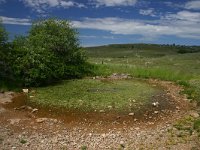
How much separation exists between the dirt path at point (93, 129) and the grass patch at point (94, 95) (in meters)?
1.46

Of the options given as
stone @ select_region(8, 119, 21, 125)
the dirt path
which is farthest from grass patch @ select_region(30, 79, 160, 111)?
stone @ select_region(8, 119, 21, 125)

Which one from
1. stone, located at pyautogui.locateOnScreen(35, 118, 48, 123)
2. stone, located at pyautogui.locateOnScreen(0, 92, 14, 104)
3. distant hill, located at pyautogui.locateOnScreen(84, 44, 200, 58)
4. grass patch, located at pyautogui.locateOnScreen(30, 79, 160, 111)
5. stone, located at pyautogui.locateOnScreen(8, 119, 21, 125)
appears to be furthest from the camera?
distant hill, located at pyautogui.locateOnScreen(84, 44, 200, 58)

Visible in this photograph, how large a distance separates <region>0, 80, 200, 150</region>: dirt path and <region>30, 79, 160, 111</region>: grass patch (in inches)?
57.5

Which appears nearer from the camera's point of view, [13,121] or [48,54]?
[13,121]

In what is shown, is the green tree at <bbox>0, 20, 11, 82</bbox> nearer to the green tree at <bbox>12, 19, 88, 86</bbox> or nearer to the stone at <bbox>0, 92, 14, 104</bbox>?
the green tree at <bbox>12, 19, 88, 86</bbox>

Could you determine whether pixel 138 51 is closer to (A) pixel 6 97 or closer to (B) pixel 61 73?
(B) pixel 61 73

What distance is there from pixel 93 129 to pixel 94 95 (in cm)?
834

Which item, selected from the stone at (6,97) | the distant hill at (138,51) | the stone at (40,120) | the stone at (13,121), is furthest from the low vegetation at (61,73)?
the distant hill at (138,51)

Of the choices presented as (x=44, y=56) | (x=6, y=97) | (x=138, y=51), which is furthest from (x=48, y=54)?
(x=138, y=51)

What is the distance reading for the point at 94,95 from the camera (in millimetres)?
28781

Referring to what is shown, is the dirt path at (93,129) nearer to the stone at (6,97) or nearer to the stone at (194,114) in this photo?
the stone at (194,114)

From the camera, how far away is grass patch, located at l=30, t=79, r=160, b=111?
1009 inches

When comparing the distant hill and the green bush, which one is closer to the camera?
the green bush

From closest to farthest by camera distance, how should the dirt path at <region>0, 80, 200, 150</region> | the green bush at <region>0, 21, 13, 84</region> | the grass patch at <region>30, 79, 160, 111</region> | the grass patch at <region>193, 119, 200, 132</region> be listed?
the dirt path at <region>0, 80, 200, 150</region>
the grass patch at <region>193, 119, 200, 132</region>
the grass patch at <region>30, 79, 160, 111</region>
the green bush at <region>0, 21, 13, 84</region>
